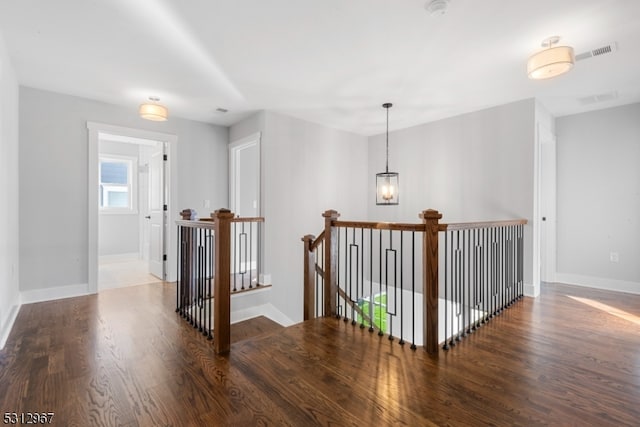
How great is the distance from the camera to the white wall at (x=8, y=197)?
255 centimetres

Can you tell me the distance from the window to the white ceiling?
130 inches

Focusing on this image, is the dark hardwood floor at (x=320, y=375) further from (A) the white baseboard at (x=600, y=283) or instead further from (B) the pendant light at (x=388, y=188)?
(B) the pendant light at (x=388, y=188)

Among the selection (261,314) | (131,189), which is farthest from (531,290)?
(131,189)

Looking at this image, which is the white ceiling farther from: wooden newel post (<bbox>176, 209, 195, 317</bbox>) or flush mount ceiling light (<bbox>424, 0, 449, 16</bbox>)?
wooden newel post (<bbox>176, 209, 195, 317</bbox>)

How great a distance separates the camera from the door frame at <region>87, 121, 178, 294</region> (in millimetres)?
3939

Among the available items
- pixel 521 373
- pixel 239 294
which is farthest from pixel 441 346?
pixel 239 294

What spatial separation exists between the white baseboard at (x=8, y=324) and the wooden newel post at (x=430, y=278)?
3.36 meters

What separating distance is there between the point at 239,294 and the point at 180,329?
3.71 ft

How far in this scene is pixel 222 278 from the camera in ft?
7.77

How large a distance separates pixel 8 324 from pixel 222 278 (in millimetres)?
2203

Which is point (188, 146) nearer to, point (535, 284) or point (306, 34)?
point (306, 34)

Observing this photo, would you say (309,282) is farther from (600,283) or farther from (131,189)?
(131,189)

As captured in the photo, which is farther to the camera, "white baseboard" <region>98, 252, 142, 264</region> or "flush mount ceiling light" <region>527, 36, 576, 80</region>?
"white baseboard" <region>98, 252, 142, 264</region>

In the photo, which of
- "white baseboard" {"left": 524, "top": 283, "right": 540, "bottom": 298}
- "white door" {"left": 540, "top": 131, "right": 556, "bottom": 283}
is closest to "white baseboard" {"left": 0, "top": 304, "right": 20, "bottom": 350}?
"white baseboard" {"left": 524, "top": 283, "right": 540, "bottom": 298}
